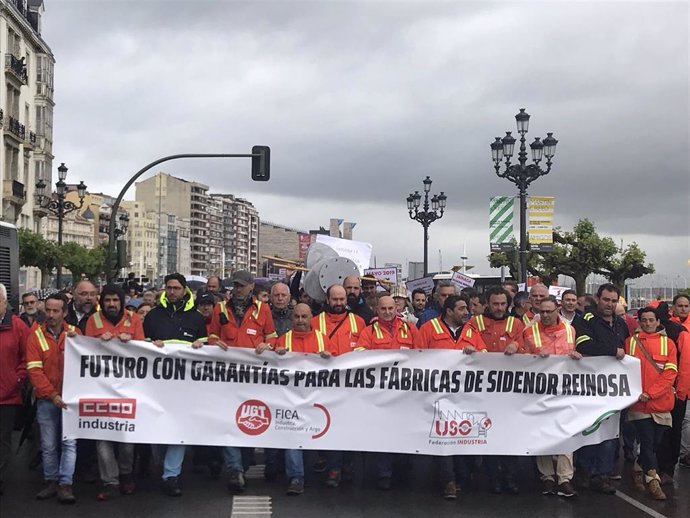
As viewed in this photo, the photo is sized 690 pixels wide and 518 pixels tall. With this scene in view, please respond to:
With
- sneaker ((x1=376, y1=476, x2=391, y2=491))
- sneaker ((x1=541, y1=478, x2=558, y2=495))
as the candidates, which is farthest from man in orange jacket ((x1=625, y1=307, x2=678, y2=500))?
sneaker ((x1=376, y1=476, x2=391, y2=491))

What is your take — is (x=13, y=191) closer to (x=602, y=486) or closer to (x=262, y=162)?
(x=262, y=162)

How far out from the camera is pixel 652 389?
887cm

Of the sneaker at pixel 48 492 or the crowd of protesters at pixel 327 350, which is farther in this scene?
the crowd of protesters at pixel 327 350

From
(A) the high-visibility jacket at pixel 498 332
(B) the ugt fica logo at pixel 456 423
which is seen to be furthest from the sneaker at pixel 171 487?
(A) the high-visibility jacket at pixel 498 332

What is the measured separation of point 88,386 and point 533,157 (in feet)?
54.2

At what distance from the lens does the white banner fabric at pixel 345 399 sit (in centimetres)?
846

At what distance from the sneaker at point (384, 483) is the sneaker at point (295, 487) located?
2.53 feet

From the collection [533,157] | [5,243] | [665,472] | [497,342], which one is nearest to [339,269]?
[497,342]

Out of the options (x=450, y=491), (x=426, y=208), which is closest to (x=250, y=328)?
(x=450, y=491)

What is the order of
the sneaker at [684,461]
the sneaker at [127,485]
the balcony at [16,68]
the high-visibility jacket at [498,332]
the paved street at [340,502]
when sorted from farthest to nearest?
1. the balcony at [16,68]
2. the sneaker at [684,461]
3. the high-visibility jacket at [498,332]
4. the sneaker at [127,485]
5. the paved street at [340,502]

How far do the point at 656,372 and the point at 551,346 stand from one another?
109cm

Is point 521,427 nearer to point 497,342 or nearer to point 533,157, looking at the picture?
point 497,342

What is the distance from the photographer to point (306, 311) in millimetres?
8648

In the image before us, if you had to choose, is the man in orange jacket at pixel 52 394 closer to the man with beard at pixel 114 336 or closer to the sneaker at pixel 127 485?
the man with beard at pixel 114 336
